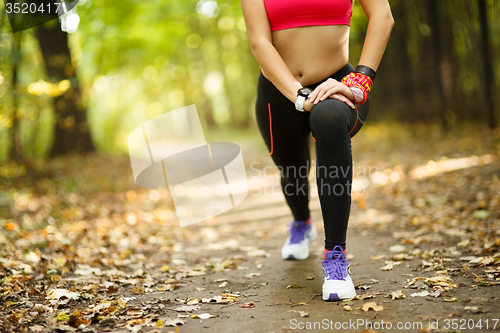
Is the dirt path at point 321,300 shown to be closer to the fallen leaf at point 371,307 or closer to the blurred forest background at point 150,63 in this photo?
the fallen leaf at point 371,307

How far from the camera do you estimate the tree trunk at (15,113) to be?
510 cm

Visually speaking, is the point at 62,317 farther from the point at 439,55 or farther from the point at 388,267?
the point at 439,55

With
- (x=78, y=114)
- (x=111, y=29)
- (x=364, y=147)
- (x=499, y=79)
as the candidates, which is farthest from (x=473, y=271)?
(x=111, y=29)

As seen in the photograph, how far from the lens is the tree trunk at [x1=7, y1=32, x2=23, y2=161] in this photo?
5102 millimetres

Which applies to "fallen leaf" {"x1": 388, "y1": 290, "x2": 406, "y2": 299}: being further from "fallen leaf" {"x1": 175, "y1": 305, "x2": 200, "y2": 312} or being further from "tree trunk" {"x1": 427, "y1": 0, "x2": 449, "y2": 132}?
"tree trunk" {"x1": 427, "y1": 0, "x2": 449, "y2": 132}

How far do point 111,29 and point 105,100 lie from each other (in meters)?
4.67

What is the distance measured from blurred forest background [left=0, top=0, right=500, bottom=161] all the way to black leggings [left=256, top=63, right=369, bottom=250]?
12.0 feet

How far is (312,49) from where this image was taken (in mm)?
2229

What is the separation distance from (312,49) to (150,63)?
50.2ft

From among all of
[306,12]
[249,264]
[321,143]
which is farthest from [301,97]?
[249,264]

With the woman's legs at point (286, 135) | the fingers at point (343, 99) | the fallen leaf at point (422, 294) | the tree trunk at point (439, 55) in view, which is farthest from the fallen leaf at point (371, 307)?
the tree trunk at point (439, 55)

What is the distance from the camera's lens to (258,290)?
227 cm

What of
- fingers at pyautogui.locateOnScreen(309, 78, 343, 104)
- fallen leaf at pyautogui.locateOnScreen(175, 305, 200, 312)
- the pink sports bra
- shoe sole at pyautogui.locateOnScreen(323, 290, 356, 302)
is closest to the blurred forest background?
the pink sports bra

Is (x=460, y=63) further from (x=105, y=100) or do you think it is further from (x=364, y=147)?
(x=105, y=100)
